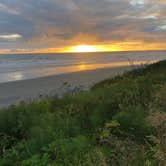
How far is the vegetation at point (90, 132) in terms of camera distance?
11.2 ft

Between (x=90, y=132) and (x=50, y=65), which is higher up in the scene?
(x=90, y=132)

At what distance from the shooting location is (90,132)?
192 inches

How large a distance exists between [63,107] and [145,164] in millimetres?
3312

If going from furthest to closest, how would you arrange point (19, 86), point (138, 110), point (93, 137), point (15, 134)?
point (19, 86), point (15, 134), point (138, 110), point (93, 137)

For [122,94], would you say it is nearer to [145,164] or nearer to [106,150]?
[106,150]

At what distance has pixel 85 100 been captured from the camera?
640 centimetres

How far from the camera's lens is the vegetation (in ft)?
11.2

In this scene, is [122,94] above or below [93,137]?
above

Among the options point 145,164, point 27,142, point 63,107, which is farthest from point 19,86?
point 145,164

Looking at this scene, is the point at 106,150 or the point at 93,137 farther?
the point at 93,137

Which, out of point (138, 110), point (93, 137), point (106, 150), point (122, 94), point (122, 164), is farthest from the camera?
point (122, 94)

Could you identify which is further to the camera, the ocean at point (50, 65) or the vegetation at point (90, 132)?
the ocean at point (50, 65)

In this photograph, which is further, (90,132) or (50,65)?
(50,65)

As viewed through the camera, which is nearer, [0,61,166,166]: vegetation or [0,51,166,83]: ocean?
[0,61,166,166]: vegetation
